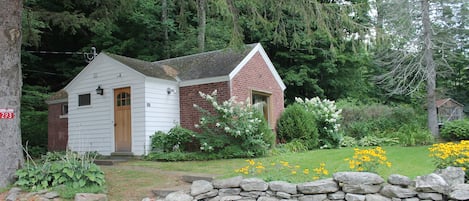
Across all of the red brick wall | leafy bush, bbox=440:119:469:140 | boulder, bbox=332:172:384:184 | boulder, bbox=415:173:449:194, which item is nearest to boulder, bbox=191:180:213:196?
boulder, bbox=332:172:384:184

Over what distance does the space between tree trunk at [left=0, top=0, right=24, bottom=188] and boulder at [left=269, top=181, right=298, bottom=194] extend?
14.7ft

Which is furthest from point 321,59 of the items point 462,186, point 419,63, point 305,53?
point 462,186

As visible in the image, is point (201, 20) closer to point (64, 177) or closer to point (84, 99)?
point (84, 99)

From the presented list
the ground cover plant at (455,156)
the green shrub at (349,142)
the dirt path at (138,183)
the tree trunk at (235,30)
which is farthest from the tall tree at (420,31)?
the dirt path at (138,183)

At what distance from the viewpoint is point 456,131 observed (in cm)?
1448

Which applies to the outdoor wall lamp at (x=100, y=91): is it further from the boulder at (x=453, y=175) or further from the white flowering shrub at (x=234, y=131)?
the boulder at (x=453, y=175)

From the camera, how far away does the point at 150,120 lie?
1117 centimetres

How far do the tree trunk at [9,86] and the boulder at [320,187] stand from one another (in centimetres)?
497

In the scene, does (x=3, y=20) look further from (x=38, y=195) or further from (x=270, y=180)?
(x=270, y=180)

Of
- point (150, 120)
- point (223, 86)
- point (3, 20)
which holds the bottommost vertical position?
point (150, 120)

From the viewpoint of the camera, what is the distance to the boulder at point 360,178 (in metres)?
5.16

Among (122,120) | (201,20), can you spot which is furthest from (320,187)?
(122,120)

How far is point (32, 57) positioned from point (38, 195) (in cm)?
1633

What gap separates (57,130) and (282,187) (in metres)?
12.0
